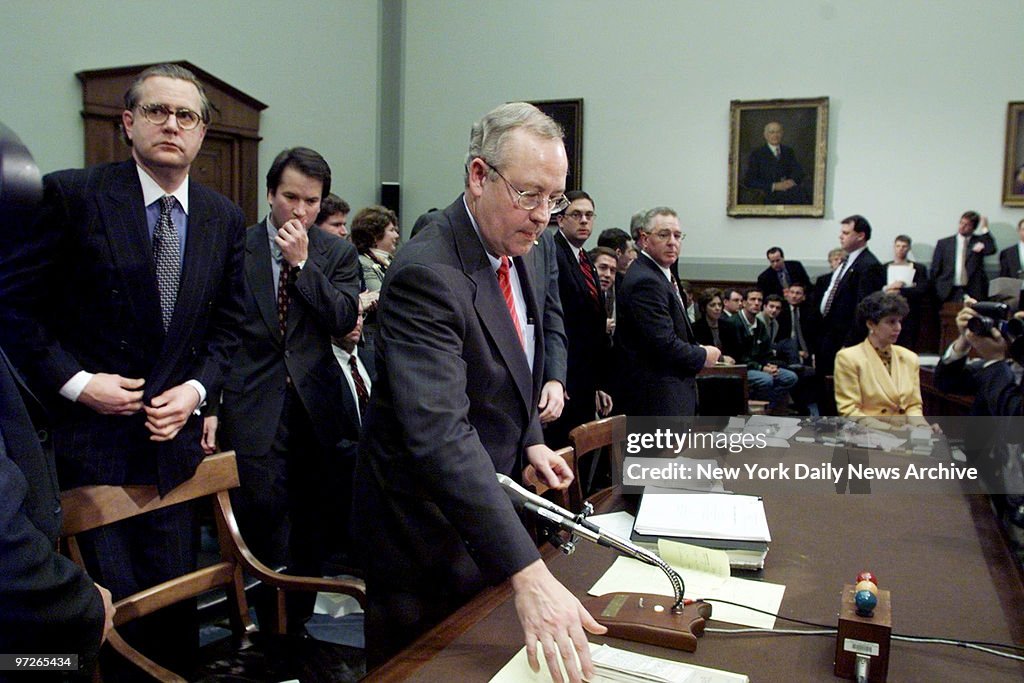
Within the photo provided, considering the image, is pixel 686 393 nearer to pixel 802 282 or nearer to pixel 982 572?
pixel 982 572

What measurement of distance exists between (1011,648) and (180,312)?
1885 mm

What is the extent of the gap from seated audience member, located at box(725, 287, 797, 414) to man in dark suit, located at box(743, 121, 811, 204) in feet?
9.21

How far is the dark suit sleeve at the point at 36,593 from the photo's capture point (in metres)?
1.14

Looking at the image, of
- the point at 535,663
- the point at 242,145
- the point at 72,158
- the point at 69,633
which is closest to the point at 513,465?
the point at 535,663

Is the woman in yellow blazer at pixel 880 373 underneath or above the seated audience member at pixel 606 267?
underneath

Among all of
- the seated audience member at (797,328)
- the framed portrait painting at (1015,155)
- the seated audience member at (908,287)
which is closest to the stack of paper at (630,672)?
the seated audience member at (797,328)

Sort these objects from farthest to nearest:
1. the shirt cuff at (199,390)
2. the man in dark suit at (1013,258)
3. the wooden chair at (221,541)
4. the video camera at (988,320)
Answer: the man in dark suit at (1013,258) < the video camera at (988,320) < the shirt cuff at (199,390) < the wooden chair at (221,541)

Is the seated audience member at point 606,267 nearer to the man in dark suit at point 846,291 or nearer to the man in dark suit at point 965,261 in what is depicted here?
the man in dark suit at point 846,291

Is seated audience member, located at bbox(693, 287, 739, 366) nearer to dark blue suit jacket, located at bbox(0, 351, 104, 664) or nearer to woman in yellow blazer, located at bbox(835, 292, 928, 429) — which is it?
woman in yellow blazer, located at bbox(835, 292, 928, 429)

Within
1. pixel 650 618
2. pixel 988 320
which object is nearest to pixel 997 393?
pixel 988 320

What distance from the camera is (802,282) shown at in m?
8.94

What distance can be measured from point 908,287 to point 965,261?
690mm

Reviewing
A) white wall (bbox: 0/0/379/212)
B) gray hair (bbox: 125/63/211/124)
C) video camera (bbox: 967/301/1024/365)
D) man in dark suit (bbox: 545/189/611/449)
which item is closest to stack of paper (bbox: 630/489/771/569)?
gray hair (bbox: 125/63/211/124)

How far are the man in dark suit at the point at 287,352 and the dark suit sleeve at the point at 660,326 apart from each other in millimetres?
1458
